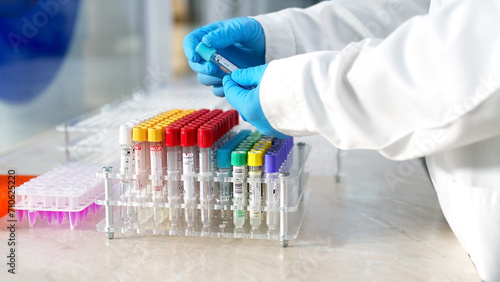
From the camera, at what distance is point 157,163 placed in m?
1.16

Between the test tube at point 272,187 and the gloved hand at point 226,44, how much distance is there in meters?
0.28

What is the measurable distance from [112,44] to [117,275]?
6.52 ft

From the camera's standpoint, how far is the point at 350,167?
178cm

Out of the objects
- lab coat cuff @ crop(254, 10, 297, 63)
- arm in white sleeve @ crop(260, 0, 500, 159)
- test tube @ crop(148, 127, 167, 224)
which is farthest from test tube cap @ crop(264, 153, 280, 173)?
lab coat cuff @ crop(254, 10, 297, 63)

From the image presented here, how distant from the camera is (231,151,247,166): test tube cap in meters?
1.11

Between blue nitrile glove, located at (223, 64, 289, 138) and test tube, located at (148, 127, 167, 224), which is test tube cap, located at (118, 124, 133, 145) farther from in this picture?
blue nitrile glove, located at (223, 64, 289, 138)

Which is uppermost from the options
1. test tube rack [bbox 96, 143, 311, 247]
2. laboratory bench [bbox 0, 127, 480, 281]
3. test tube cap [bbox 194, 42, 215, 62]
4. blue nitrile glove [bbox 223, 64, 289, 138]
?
test tube cap [bbox 194, 42, 215, 62]

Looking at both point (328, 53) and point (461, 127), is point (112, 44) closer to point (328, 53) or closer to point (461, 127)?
point (328, 53)

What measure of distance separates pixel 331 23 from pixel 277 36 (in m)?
0.18

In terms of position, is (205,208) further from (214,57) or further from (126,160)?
(214,57)

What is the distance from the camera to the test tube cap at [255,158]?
3.62 feet

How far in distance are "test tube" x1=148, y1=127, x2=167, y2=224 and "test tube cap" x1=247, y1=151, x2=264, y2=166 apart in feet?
0.60

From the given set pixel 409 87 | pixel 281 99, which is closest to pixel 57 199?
pixel 281 99

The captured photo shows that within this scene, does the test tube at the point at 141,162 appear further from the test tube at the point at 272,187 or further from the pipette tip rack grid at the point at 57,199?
the test tube at the point at 272,187
